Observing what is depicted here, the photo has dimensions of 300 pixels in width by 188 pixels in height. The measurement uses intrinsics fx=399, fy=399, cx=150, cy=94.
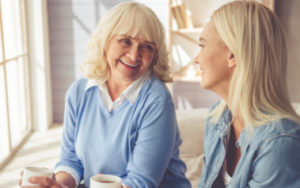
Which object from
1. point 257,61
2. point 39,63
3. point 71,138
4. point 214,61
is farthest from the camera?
point 39,63

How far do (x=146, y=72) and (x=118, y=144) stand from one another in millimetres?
320

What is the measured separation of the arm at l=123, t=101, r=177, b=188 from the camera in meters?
1.44

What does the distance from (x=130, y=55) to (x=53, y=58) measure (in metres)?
3.26

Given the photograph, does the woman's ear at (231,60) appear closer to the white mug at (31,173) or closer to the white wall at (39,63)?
the white mug at (31,173)

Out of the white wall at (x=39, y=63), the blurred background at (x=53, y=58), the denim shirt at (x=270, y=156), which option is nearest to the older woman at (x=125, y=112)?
the denim shirt at (x=270, y=156)

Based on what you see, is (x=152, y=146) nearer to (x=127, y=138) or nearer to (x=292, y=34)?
(x=127, y=138)

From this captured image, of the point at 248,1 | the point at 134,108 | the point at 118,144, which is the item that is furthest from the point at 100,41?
the point at 248,1

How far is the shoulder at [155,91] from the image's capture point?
1528 millimetres

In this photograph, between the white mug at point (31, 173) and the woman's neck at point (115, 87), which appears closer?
the white mug at point (31, 173)

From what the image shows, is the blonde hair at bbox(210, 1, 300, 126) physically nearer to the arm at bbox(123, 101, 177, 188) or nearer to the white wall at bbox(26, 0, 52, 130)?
the arm at bbox(123, 101, 177, 188)

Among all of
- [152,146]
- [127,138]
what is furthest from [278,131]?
[127,138]

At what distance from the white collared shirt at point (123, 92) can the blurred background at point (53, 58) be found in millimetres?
1981

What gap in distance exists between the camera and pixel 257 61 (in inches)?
52.5

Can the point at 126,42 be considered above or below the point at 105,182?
above
